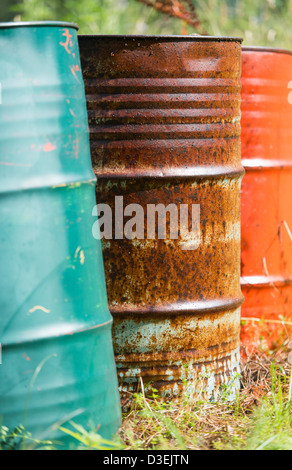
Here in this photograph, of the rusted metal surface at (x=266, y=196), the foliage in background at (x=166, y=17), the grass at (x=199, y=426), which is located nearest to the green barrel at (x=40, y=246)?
the grass at (x=199, y=426)

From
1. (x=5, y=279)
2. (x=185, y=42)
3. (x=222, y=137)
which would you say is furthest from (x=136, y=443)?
(x=185, y=42)

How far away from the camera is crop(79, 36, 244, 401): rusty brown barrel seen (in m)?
2.42

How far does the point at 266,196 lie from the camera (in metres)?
3.30

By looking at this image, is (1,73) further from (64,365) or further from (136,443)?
(136,443)

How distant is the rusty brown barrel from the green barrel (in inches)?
16.6

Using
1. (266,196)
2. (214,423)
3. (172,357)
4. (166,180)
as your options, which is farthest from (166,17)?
(214,423)

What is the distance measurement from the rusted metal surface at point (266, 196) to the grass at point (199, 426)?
0.58 meters

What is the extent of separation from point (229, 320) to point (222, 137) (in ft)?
2.48

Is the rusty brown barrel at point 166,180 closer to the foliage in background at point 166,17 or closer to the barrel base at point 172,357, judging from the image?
the barrel base at point 172,357

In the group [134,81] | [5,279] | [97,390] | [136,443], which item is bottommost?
[136,443]

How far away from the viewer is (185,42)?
2.45m

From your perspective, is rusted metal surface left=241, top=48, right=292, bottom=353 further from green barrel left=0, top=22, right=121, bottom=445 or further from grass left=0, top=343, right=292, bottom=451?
green barrel left=0, top=22, right=121, bottom=445

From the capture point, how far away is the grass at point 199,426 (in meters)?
1.96

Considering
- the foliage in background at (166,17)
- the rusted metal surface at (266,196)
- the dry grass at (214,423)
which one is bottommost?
the dry grass at (214,423)
